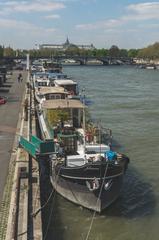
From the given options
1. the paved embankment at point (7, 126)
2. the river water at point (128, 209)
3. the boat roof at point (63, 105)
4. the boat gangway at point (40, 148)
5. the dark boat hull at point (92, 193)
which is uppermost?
the boat roof at point (63, 105)

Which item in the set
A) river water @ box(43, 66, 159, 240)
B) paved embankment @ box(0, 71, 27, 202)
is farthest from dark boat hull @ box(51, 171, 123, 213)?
paved embankment @ box(0, 71, 27, 202)

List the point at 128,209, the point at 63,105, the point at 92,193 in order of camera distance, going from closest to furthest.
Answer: the point at 92,193
the point at 128,209
the point at 63,105

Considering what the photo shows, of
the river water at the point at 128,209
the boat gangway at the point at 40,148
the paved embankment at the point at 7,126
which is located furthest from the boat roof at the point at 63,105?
the river water at the point at 128,209

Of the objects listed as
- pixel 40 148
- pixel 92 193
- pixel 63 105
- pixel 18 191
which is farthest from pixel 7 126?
pixel 18 191

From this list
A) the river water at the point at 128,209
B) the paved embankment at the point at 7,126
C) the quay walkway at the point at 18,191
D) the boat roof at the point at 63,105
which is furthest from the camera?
the boat roof at the point at 63,105

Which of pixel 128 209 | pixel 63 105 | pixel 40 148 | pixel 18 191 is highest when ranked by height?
pixel 63 105

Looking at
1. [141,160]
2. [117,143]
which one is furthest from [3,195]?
[117,143]

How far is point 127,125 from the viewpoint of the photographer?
35344 mm

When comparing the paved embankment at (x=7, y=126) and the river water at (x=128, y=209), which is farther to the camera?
the paved embankment at (x=7, y=126)

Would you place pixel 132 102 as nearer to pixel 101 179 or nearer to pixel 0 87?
pixel 0 87

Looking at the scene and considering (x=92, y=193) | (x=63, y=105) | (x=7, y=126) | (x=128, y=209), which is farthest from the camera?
(x=7, y=126)

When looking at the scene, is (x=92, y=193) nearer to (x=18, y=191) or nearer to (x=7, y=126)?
(x=18, y=191)

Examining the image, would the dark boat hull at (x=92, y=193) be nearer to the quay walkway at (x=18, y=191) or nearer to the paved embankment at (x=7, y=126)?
the quay walkway at (x=18, y=191)

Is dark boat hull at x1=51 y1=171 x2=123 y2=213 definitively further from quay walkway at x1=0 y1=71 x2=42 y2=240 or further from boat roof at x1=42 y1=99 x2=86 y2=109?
boat roof at x1=42 y1=99 x2=86 y2=109
